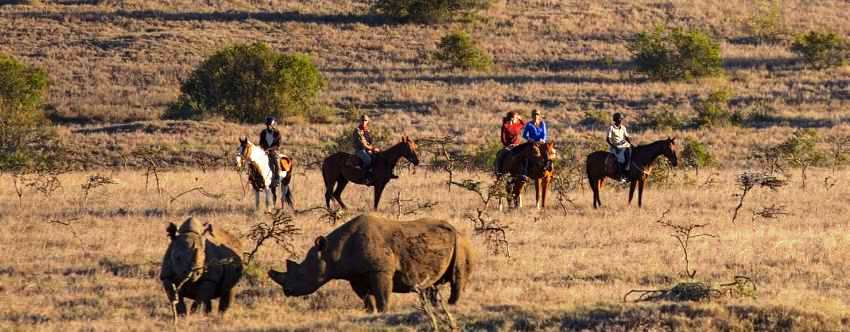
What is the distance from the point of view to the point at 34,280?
54.0 ft

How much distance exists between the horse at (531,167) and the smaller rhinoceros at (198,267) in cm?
1044

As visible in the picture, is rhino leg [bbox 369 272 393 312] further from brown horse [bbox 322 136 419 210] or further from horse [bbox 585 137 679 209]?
horse [bbox 585 137 679 209]

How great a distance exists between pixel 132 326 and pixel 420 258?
10.8 ft

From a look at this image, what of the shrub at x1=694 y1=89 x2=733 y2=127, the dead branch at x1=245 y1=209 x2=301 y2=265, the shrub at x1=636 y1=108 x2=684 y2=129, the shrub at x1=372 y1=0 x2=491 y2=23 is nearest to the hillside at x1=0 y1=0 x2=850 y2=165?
the shrub at x1=372 y1=0 x2=491 y2=23

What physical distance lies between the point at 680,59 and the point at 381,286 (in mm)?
45363

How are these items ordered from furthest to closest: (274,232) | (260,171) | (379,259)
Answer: (260,171)
(274,232)
(379,259)

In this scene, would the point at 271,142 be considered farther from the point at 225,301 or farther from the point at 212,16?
the point at 212,16

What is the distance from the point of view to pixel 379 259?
1295 cm

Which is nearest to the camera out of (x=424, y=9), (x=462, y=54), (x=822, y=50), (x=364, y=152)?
(x=364, y=152)

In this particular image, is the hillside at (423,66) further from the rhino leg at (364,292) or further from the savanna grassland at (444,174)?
the rhino leg at (364,292)

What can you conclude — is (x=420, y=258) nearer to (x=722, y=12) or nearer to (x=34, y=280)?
(x=34, y=280)

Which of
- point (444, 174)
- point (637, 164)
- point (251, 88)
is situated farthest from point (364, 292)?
point (251, 88)

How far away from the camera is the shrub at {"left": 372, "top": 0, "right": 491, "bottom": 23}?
7181 cm

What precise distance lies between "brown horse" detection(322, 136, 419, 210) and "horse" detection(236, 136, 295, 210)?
0.84 m
